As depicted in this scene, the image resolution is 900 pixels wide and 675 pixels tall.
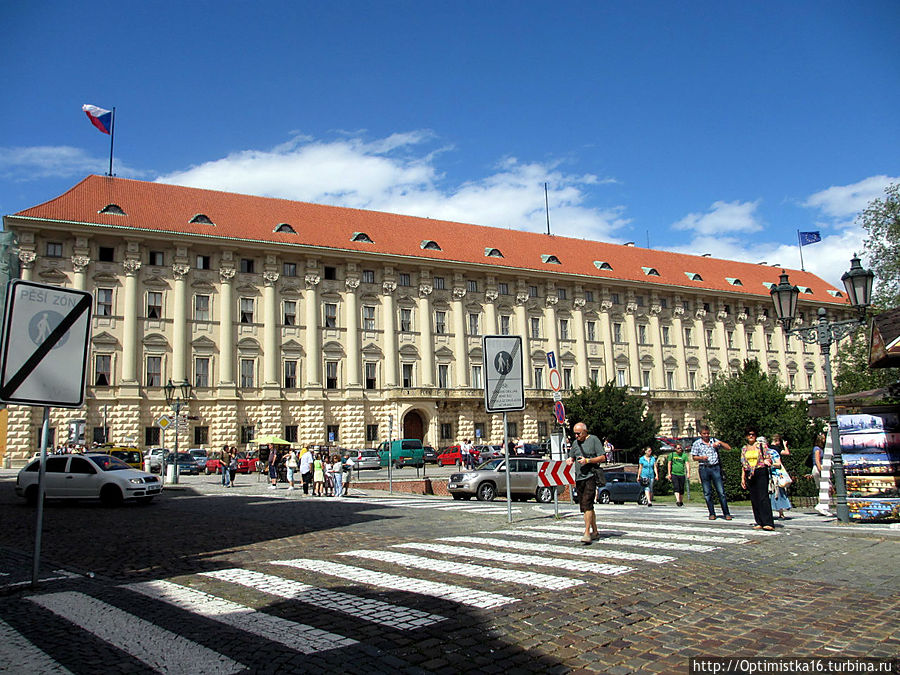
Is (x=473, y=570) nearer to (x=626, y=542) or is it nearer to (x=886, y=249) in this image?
(x=626, y=542)

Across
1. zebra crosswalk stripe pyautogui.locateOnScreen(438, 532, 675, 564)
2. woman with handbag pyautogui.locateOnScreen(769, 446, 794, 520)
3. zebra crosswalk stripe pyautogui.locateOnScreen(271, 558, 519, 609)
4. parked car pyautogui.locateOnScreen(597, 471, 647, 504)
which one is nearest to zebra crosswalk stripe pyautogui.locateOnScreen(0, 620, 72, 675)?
zebra crosswalk stripe pyautogui.locateOnScreen(271, 558, 519, 609)

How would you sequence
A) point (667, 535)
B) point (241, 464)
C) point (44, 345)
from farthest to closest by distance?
1. point (241, 464)
2. point (667, 535)
3. point (44, 345)

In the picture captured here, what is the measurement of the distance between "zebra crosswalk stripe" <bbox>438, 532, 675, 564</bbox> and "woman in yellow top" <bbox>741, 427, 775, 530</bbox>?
3.63m

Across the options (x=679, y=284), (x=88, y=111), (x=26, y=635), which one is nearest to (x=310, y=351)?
(x=88, y=111)

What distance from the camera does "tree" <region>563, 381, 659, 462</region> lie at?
4572 cm

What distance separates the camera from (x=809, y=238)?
68062 millimetres

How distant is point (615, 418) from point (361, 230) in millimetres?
26143

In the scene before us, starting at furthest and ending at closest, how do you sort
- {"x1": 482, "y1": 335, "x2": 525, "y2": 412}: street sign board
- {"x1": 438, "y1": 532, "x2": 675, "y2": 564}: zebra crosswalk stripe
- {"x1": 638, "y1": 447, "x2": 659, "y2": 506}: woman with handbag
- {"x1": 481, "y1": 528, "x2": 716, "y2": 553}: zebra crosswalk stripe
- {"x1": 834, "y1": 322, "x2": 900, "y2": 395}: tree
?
1. {"x1": 834, "y1": 322, "x2": 900, "y2": 395}: tree
2. {"x1": 638, "y1": 447, "x2": 659, "y2": 506}: woman with handbag
3. {"x1": 482, "y1": 335, "x2": 525, "y2": 412}: street sign board
4. {"x1": 481, "y1": 528, "x2": 716, "y2": 553}: zebra crosswalk stripe
5. {"x1": 438, "y1": 532, "x2": 675, "y2": 564}: zebra crosswalk stripe

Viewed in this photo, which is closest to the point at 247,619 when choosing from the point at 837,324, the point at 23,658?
the point at 23,658

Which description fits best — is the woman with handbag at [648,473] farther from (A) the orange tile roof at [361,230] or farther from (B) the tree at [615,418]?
(A) the orange tile roof at [361,230]

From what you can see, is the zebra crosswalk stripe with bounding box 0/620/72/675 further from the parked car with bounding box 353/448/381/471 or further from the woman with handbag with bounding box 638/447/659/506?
the parked car with bounding box 353/448/381/471

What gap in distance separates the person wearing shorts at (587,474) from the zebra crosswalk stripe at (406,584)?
3.54 metres

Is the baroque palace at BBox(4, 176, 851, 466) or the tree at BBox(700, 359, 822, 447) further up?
the baroque palace at BBox(4, 176, 851, 466)

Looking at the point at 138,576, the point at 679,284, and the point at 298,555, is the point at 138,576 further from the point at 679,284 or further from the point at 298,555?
the point at 679,284
